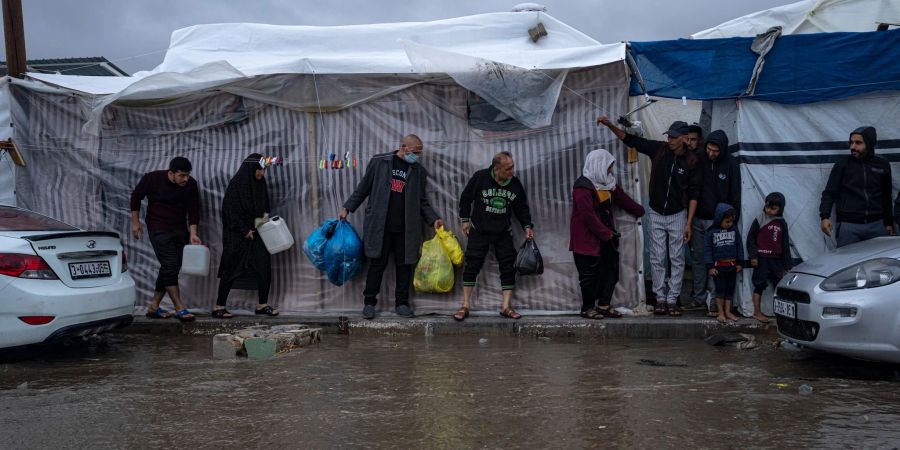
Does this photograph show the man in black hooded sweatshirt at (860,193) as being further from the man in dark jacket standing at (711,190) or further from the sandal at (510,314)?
the sandal at (510,314)

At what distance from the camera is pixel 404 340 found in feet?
28.6

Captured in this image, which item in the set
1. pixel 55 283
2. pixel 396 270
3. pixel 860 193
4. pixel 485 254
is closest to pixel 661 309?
pixel 485 254

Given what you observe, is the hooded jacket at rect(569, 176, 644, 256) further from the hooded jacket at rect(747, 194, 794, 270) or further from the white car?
the white car

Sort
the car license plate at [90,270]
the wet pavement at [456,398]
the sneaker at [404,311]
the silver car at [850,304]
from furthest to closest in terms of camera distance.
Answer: the sneaker at [404,311], the car license plate at [90,270], the silver car at [850,304], the wet pavement at [456,398]

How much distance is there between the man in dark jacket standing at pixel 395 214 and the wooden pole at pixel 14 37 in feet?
15.3

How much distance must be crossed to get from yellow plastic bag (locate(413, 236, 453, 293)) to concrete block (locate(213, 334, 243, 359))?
2.25 meters

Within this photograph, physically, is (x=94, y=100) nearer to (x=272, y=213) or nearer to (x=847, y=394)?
(x=272, y=213)

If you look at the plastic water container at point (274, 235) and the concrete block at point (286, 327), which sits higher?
the plastic water container at point (274, 235)

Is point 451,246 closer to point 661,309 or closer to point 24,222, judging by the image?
point 661,309

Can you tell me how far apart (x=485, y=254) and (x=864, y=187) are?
387cm

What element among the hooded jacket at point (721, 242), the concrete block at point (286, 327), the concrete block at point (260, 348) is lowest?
the concrete block at point (260, 348)


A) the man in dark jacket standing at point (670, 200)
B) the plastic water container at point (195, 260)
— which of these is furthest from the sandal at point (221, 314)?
the man in dark jacket standing at point (670, 200)

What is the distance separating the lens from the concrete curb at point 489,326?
8508mm

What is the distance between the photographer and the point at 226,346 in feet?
25.3
